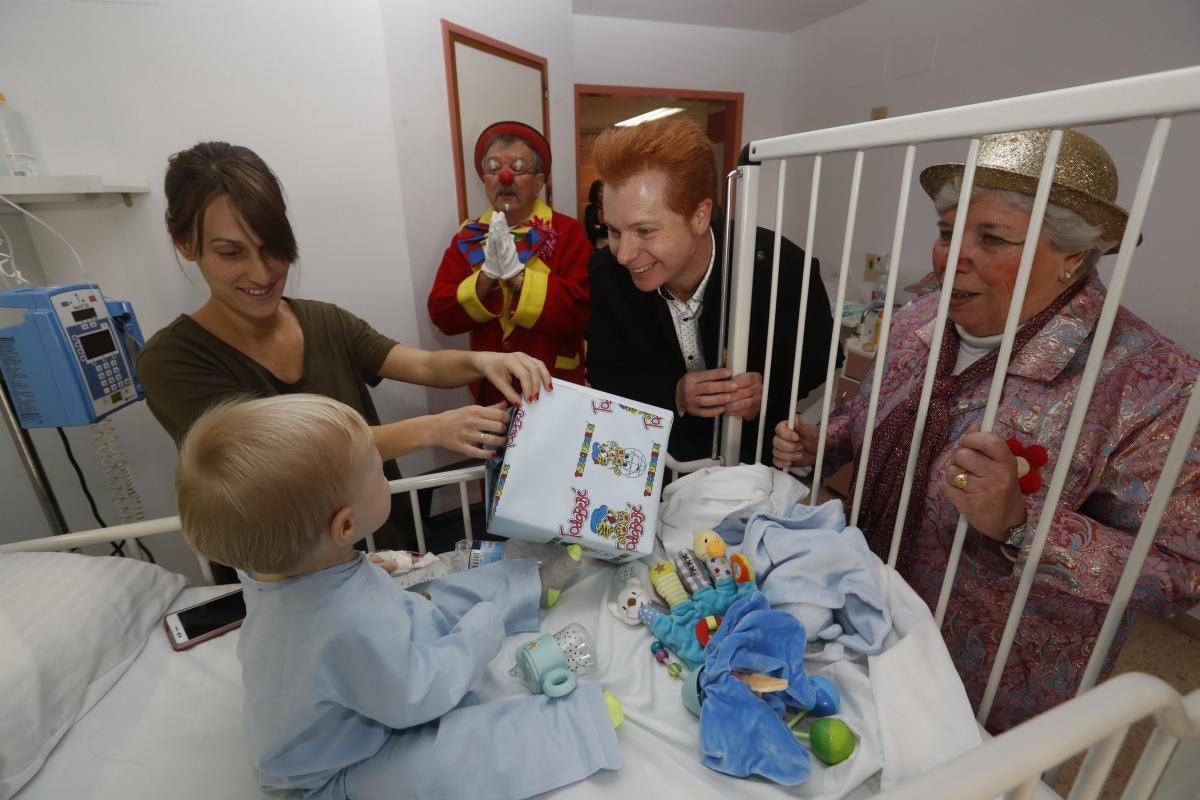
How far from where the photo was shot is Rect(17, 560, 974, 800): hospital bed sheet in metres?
0.74

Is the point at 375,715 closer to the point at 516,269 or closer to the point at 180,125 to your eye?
the point at 516,269

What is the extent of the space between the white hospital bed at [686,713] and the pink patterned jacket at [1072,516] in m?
0.16

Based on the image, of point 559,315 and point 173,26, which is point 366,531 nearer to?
point 559,315

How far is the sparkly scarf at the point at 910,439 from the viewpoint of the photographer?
3.01 feet

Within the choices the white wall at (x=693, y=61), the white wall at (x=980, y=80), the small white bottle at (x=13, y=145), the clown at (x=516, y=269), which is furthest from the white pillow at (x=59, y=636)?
the white wall at (x=693, y=61)

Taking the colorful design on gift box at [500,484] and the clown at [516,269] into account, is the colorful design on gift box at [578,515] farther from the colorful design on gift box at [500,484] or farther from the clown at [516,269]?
the clown at [516,269]

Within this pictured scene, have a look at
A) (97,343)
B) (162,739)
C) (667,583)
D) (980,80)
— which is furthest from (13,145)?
(980,80)

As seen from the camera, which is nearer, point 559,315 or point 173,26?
point 173,26

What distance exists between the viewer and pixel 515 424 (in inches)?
39.1

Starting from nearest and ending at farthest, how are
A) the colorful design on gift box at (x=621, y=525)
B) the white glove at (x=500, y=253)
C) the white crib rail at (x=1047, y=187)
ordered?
the white crib rail at (x=1047, y=187) → the colorful design on gift box at (x=621, y=525) → the white glove at (x=500, y=253)

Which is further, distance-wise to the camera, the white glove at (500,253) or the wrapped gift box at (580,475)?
the white glove at (500,253)

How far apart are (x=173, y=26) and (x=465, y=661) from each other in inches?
67.8

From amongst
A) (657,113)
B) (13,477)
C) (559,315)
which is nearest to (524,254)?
(559,315)

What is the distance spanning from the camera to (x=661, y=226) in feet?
4.00
